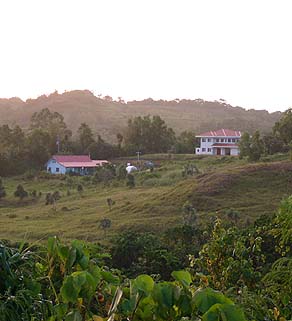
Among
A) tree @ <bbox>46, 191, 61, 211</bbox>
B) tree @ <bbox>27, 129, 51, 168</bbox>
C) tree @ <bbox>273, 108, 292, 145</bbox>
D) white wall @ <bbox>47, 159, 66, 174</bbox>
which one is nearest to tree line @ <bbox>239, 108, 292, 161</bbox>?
tree @ <bbox>273, 108, 292, 145</bbox>

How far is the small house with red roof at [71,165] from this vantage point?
34.6 metres

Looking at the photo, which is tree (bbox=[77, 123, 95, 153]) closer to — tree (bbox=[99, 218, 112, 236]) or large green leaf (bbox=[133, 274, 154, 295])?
tree (bbox=[99, 218, 112, 236])

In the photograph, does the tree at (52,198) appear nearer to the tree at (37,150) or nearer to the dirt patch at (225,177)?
the dirt patch at (225,177)

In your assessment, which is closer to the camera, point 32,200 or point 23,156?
point 32,200

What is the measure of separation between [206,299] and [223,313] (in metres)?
0.08

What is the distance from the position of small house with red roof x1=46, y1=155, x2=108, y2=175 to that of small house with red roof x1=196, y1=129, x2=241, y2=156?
10415 millimetres

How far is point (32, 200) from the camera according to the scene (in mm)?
25047

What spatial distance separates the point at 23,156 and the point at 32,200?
10.9 meters

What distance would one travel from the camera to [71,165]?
34.8 metres

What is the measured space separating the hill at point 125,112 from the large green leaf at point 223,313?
58980 millimetres

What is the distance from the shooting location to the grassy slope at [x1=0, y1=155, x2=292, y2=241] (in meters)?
18.0

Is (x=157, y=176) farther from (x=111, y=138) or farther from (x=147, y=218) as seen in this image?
(x=111, y=138)

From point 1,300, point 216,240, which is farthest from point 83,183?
point 1,300

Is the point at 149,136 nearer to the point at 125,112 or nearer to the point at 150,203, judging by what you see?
the point at 150,203
